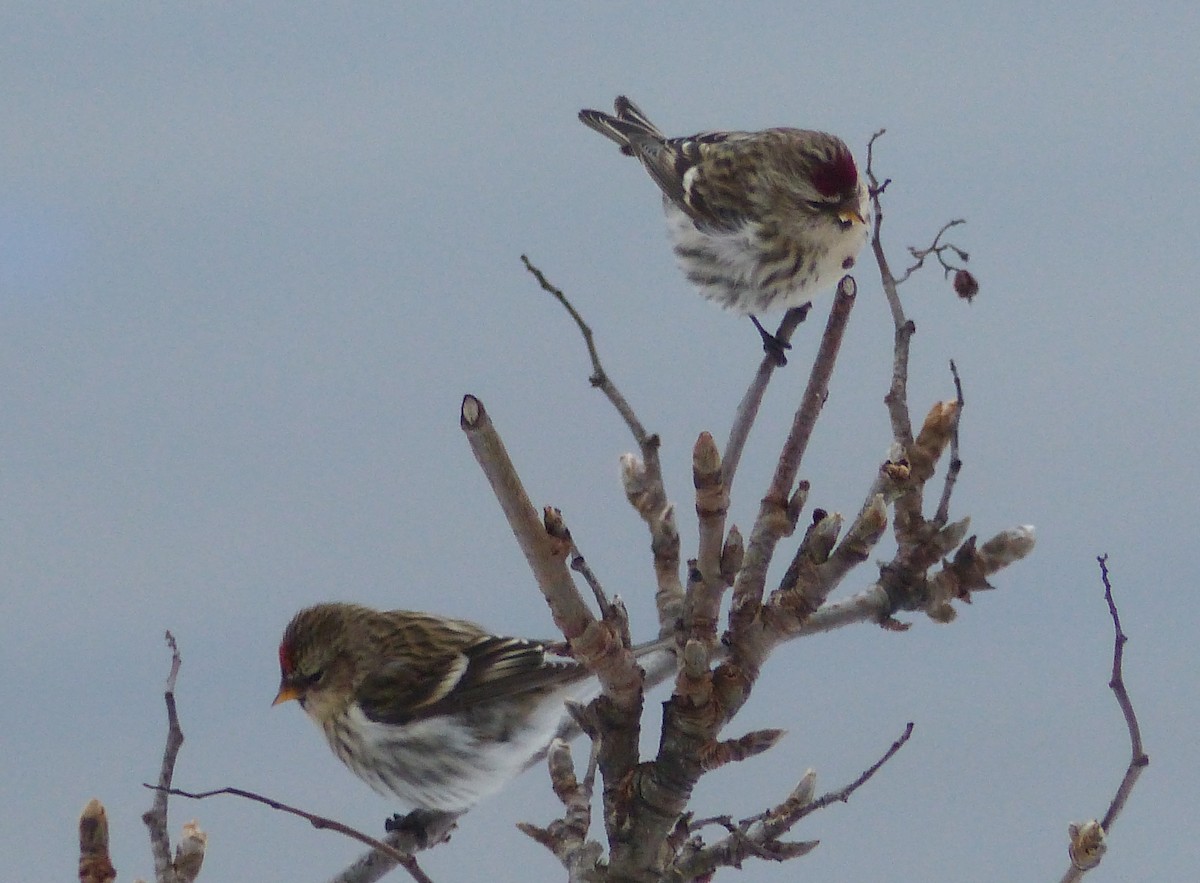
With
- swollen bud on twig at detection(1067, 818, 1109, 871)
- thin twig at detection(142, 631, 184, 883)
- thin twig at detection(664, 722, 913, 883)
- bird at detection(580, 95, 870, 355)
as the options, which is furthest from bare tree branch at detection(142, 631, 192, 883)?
bird at detection(580, 95, 870, 355)

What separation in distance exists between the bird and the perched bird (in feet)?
3.33

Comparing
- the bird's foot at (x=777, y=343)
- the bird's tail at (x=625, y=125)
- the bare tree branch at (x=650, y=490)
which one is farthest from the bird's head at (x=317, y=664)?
the bird's tail at (x=625, y=125)

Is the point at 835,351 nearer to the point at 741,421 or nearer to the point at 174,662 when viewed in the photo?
the point at 741,421

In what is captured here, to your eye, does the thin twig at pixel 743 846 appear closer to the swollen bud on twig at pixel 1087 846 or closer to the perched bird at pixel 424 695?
the swollen bud on twig at pixel 1087 846

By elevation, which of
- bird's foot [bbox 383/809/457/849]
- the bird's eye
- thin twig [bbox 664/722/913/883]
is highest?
the bird's eye

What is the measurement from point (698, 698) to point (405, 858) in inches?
13.4

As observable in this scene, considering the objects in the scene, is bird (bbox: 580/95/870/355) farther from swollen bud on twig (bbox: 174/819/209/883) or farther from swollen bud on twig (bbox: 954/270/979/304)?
swollen bud on twig (bbox: 174/819/209/883)

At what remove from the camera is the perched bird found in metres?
2.72

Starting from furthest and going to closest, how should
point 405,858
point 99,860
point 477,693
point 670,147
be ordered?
point 670,147
point 477,693
point 99,860
point 405,858

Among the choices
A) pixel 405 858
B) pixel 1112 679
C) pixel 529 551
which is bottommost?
pixel 1112 679

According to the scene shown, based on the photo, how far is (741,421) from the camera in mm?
2021

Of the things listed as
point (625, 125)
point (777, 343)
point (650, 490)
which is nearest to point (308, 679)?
point (777, 343)

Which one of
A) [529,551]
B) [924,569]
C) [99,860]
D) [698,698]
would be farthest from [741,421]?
[99,860]

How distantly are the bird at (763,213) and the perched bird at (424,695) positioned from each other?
1014 mm
